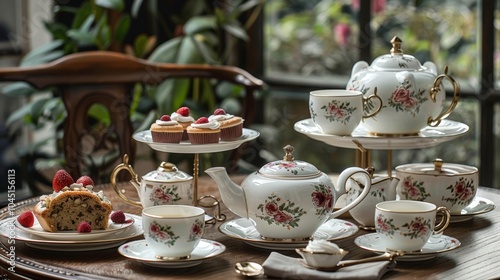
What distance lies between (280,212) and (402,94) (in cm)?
43

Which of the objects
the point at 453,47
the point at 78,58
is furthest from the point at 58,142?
the point at 453,47

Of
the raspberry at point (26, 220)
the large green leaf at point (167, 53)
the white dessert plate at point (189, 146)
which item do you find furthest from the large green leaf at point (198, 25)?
the raspberry at point (26, 220)

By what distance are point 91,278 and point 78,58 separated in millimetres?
1415

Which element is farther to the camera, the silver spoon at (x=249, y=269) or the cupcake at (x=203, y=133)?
the cupcake at (x=203, y=133)

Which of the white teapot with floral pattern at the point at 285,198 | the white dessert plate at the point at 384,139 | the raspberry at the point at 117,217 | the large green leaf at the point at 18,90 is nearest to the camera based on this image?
the white teapot with floral pattern at the point at 285,198

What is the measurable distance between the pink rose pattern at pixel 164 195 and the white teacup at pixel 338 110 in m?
0.34

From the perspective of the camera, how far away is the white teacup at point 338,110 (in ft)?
6.16

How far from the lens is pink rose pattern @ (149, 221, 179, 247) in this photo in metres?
1.56

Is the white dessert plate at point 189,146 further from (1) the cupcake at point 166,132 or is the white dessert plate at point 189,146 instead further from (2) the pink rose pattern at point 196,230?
(2) the pink rose pattern at point 196,230

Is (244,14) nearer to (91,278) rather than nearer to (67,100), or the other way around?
(67,100)

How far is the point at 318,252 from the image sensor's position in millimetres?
1536

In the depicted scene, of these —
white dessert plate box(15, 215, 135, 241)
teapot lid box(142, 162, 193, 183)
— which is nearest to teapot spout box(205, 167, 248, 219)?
teapot lid box(142, 162, 193, 183)

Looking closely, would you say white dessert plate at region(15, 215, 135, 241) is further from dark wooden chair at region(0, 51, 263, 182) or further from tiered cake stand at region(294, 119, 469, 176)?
dark wooden chair at region(0, 51, 263, 182)

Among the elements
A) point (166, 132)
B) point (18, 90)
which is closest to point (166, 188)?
point (166, 132)
